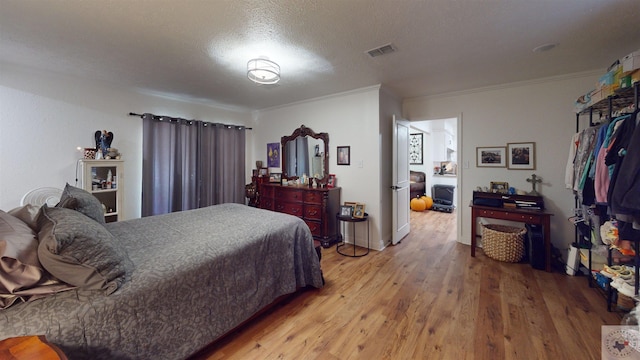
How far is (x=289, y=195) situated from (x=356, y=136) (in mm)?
1409

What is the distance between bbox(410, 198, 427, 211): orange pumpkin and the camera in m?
6.23

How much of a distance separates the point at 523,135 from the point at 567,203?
3.20 ft

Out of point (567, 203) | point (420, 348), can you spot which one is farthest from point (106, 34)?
point (567, 203)

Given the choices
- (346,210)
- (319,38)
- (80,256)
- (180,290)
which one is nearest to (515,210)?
(346,210)

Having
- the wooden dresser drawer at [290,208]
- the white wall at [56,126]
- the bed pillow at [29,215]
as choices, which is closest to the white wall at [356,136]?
the wooden dresser drawer at [290,208]

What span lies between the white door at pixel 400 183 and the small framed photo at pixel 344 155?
0.66 m

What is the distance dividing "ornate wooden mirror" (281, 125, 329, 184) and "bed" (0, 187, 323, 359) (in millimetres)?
1818

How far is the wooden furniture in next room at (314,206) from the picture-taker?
3668 millimetres

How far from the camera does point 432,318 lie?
6.64 ft

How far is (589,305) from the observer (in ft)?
7.02

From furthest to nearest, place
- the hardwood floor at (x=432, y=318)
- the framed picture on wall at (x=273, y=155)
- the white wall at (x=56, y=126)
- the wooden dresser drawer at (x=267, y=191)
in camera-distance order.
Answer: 1. the framed picture on wall at (x=273, y=155)
2. the wooden dresser drawer at (x=267, y=191)
3. the white wall at (x=56, y=126)
4. the hardwood floor at (x=432, y=318)

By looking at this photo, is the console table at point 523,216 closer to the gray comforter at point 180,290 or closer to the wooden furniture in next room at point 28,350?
the gray comforter at point 180,290

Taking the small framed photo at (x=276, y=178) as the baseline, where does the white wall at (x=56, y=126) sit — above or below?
above

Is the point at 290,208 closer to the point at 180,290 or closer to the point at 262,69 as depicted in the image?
the point at 262,69
